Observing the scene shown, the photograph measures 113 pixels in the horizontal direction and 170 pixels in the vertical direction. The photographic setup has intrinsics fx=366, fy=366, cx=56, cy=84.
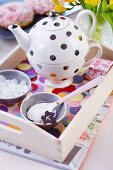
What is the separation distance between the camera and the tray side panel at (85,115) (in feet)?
2.04

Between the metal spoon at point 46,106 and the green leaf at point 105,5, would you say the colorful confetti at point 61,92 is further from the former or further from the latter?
the green leaf at point 105,5

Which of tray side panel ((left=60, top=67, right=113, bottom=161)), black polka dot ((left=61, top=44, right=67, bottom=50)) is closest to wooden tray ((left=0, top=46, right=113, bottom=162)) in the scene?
tray side panel ((left=60, top=67, right=113, bottom=161))

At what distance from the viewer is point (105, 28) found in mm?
839

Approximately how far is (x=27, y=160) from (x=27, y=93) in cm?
15

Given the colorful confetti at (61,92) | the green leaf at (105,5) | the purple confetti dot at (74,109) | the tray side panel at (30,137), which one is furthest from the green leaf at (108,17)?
the tray side panel at (30,137)

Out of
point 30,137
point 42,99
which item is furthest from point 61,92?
point 30,137

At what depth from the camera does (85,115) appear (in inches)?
26.6

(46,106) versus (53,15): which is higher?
(53,15)

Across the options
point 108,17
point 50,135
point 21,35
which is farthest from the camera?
point 108,17

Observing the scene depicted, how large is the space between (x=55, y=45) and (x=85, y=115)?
0.14 meters

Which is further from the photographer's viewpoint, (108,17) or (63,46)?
(108,17)

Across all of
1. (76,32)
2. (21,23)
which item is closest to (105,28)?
(76,32)

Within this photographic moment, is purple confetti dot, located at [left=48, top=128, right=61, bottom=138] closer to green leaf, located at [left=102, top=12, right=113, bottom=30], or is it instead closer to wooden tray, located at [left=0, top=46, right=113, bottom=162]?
wooden tray, located at [left=0, top=46, right=113, bottom=162]

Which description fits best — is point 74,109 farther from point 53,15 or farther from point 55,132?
point 53,15
